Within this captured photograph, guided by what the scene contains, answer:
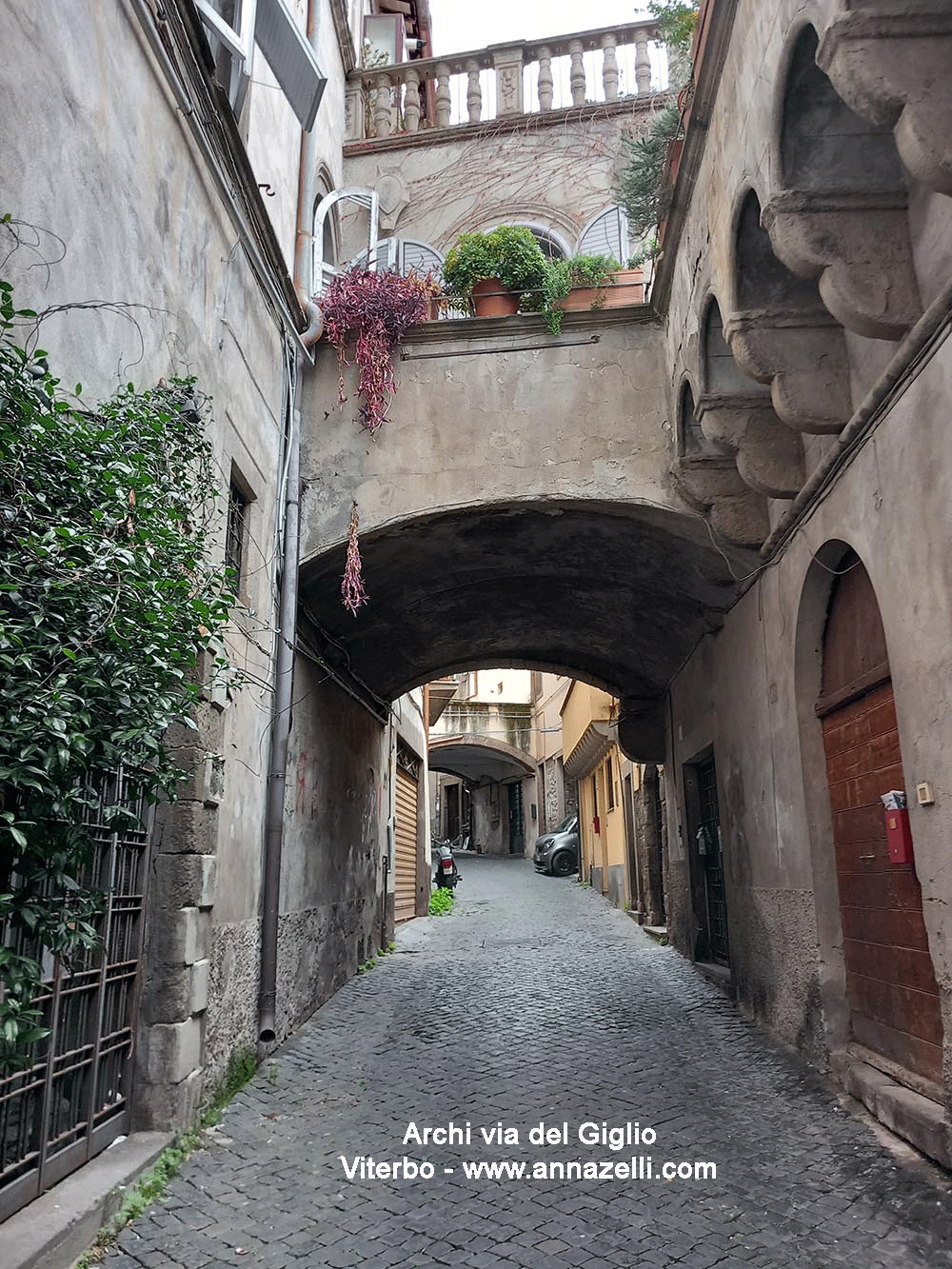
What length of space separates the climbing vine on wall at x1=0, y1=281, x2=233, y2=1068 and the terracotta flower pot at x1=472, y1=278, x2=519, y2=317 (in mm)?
5547

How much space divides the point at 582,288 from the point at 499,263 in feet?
2.60

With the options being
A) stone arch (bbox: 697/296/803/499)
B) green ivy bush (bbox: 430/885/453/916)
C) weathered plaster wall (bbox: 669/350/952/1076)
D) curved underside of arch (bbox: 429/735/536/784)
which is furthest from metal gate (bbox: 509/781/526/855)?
stone arch (bbox: 697/296/803/499)

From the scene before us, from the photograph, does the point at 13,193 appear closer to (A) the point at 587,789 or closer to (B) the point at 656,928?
(B) the point at 656,928

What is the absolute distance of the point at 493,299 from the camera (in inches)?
326

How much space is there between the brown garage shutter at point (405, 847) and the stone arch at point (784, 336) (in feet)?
36.7

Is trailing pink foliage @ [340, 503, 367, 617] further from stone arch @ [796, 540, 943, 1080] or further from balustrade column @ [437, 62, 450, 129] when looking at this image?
balustrade column @ [437, 62, 450, 129]

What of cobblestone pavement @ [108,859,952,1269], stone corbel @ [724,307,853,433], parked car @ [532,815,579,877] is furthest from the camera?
parked car @ [532,815,579,877]

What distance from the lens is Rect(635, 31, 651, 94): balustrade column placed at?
37.2 feet

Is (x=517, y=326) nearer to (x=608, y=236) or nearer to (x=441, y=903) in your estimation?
(x=608, y=236)

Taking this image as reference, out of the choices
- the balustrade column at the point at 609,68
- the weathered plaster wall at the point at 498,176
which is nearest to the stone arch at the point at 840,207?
the weathered plaster wall at the point at 498,176

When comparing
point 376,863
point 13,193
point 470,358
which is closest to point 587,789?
point 376,863

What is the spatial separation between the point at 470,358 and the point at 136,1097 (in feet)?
19.4

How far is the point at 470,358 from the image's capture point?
800 centimetres

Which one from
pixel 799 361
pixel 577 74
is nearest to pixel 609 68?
pixel 577 74
